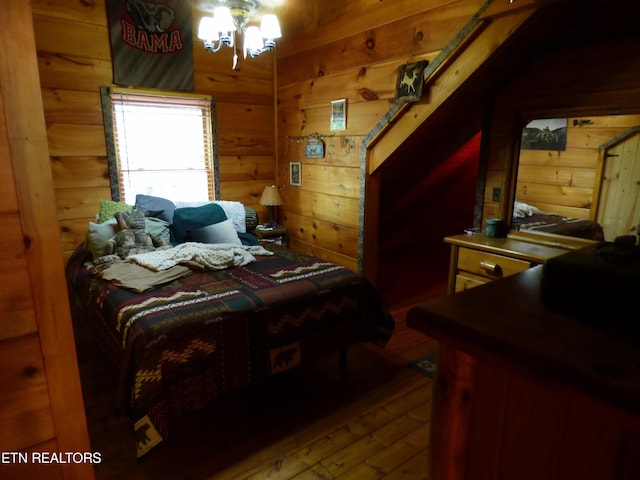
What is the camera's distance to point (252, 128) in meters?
Answer: 4.00

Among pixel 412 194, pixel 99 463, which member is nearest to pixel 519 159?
pixel 412 194

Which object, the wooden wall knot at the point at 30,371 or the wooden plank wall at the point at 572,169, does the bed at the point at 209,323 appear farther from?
the wooden plank wall at the point at 572,169

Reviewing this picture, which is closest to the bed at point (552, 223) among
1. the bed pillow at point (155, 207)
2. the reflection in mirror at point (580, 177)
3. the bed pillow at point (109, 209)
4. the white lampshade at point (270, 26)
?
the reflection in mirror at point (580, 177)

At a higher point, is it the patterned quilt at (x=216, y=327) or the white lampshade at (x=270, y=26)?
the white lampshade at (x=270, y=26)

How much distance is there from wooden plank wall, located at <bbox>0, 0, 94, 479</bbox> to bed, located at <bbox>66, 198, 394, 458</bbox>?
0.70m

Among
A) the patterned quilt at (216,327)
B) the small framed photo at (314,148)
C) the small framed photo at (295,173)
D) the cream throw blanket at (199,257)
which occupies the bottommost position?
the patterned quilt at (216,327)

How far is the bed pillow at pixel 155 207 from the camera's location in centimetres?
316

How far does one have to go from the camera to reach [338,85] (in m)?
3.18

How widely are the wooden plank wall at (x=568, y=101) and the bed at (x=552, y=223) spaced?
6cm

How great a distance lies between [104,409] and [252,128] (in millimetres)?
2757

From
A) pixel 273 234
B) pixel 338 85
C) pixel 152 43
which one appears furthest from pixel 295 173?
pixel 152 43

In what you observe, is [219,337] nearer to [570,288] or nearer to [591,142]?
[570,288]

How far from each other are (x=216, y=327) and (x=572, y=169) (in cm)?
199

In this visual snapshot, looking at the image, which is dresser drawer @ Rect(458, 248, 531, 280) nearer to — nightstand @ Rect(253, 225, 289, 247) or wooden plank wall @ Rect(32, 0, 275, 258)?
nightstand @ Rect(253, 225, 289, 247)
